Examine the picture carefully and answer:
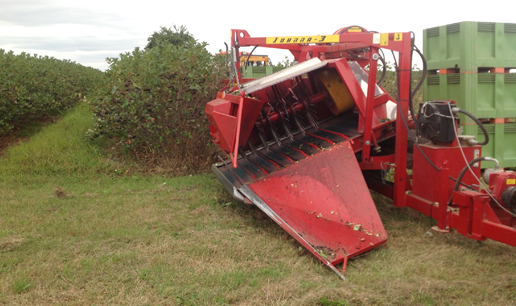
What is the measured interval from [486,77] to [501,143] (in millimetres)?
973

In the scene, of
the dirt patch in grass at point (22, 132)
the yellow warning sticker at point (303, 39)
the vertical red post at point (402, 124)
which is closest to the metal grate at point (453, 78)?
the vertical red post at point (402, 124)

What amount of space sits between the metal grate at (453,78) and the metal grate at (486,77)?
0.95 ft

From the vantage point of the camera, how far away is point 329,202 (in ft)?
13.2

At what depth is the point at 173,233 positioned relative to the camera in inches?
174

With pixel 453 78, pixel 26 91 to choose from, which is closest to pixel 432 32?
pixel 453 78

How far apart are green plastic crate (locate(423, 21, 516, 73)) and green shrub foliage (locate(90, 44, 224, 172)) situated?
3.66 m

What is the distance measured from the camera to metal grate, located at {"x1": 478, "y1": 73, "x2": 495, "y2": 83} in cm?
574

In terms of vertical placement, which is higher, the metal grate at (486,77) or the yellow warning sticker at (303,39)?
the yellow warning sticker at (303,39)

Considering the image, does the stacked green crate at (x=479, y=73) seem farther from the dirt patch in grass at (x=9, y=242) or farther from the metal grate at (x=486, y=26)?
the dirt patch in grass at (x=9, y=242)

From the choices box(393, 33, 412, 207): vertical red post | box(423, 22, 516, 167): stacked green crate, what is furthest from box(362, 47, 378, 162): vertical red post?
box(423, 22, 516, 167): stacked green crate

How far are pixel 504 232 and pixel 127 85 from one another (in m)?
5.98

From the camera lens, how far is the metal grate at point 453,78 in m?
5.72

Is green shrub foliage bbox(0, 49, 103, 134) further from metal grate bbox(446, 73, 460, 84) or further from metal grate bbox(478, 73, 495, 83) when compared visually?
metal grate bbox(478, 73, 495, 83)

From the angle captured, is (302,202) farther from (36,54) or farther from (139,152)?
(36,54)
